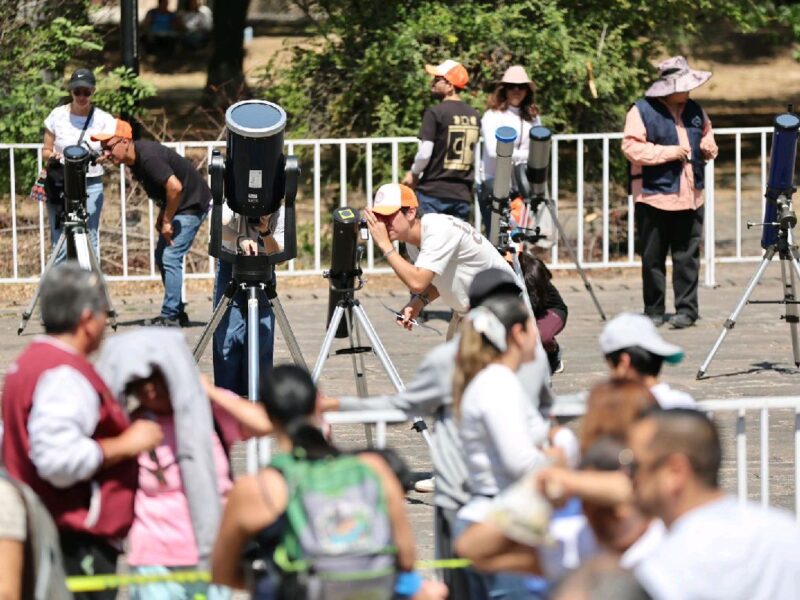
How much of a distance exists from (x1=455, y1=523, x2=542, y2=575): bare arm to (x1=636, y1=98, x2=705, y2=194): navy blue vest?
314 inches

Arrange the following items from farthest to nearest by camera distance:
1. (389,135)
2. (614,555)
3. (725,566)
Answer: (389,135)
(614,555)
(725,566)

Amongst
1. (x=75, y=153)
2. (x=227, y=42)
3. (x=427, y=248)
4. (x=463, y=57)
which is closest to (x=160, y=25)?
(x=227, y=42)

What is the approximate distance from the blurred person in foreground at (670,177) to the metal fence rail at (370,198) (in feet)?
4.56

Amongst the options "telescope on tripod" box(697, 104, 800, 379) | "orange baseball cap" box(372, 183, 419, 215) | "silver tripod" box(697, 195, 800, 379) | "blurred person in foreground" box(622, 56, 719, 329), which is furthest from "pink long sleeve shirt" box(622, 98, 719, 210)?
"orange baseball cap" box(372, 183, 419, 215)

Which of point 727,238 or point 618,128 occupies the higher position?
point 618,128

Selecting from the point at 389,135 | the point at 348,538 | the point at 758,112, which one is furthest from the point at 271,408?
the point at 758,112

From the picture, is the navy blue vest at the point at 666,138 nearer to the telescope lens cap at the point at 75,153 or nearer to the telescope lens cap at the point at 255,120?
the telescope lens cap at the point at 75,153

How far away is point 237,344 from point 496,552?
4236 mm

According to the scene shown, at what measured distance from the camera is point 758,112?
2536 cm

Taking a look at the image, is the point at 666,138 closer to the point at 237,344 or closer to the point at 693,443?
the point at 237,344

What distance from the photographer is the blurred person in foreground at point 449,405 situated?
551cm

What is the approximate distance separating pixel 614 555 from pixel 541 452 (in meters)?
0.79

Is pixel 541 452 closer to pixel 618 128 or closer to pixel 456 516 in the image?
pixel 456 516

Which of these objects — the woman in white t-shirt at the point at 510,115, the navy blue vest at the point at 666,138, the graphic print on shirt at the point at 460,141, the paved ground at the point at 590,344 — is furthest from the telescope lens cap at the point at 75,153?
the navy blue vest at the point at 666,138
